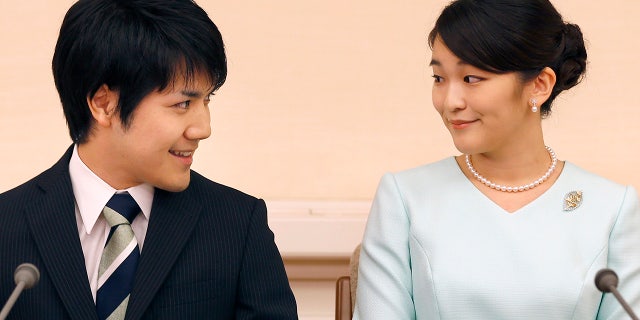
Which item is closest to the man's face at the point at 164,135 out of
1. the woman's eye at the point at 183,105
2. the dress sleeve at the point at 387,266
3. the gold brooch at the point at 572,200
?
the woman's eye at the point at 183,105

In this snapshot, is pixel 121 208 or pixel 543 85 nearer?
pixel 121 208

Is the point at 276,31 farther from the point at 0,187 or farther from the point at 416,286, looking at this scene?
the point at 416,286

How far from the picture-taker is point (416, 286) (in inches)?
83.7

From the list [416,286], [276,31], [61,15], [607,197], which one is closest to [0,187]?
[61,15]

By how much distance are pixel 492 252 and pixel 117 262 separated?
24.9 inches

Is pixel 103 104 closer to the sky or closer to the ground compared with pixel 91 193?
closer to the sky

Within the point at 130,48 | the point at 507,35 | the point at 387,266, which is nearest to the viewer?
the point at 130,48

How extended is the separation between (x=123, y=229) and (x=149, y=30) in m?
0.32

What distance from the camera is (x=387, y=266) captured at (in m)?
2.13

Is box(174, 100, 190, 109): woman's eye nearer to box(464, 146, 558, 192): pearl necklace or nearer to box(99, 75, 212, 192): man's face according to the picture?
box(99, 75, 212, 192): man's face

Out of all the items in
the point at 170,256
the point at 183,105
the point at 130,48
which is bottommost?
the point at 170,256

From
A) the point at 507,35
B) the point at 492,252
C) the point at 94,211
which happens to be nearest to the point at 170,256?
the point at 94,211

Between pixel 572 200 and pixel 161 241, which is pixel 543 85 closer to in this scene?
pixel 572 200

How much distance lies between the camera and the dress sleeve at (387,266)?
2117mm
